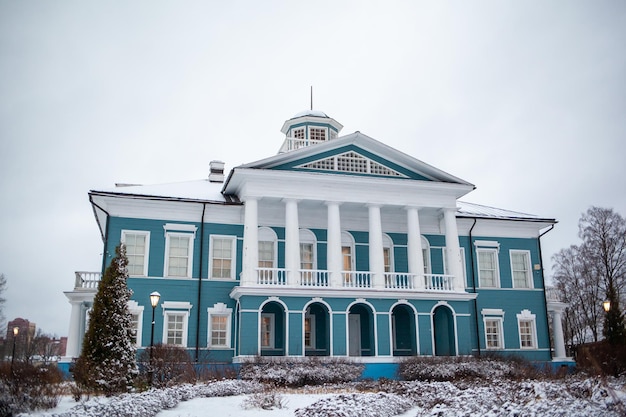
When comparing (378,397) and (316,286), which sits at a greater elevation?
(316,286)

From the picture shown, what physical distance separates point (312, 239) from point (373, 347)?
20.6ft

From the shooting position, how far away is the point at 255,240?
26562mm

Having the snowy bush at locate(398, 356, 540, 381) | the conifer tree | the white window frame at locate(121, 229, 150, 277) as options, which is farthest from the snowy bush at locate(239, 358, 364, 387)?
the white window frame at locate(121, 229, 150, 277)

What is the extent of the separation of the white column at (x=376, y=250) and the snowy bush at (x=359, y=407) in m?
12.1

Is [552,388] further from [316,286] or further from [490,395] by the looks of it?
[316,286]

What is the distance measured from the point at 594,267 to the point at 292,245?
2874 cm

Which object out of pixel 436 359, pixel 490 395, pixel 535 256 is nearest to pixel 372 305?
pixel 436 359

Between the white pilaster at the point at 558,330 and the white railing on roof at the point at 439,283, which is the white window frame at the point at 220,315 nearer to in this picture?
the white railing on roof at the point at 439,283

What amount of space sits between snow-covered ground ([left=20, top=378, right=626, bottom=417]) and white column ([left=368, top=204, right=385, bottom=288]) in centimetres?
866

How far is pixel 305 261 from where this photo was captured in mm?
29703

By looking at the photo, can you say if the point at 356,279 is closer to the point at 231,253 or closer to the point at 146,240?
the point at 231,253

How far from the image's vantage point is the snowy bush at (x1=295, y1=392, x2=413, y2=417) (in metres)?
13.0

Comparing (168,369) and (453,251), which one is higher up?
(453,251)

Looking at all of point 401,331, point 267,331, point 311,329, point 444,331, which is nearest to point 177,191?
point 267,331
